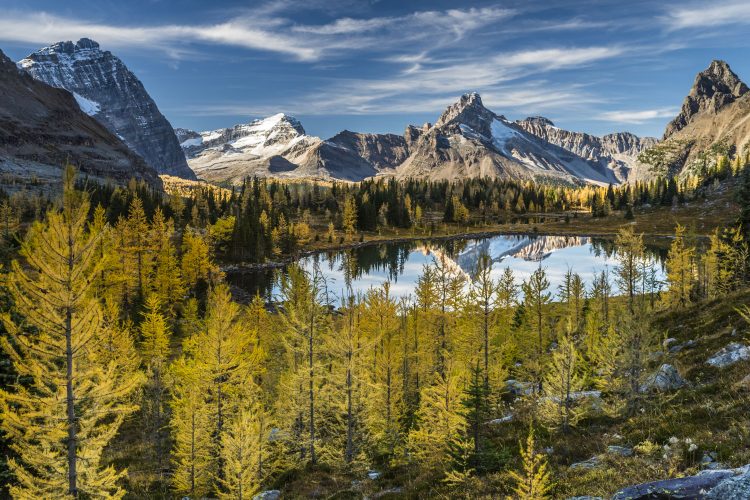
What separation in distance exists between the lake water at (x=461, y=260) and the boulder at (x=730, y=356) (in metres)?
52.3

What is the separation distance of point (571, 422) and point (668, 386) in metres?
5.36

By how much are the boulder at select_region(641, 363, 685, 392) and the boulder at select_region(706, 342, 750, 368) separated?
6.10ft

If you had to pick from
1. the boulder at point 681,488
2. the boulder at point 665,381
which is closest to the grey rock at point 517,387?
the boulder at point 665,381

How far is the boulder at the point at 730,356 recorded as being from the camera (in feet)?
68.4

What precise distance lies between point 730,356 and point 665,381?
11.4 ft

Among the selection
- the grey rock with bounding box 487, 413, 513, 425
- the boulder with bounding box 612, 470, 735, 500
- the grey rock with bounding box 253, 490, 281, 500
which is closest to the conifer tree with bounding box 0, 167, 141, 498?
the grey rock with bounding box 253, 490, 281, 500

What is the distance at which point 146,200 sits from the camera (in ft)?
407

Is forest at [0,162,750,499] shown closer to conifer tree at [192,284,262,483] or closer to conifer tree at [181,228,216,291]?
conifer tree at [192,284,262,483]

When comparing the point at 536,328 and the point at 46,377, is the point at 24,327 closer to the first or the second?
the point at 46,377

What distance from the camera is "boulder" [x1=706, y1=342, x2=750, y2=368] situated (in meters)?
20.8

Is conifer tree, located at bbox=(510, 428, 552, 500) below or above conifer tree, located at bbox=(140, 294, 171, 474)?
above

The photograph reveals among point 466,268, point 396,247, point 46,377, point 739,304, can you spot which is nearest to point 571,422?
point 739,304

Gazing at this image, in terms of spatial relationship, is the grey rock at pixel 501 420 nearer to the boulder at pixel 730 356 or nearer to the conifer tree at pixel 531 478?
the boulder at pixel 730 356

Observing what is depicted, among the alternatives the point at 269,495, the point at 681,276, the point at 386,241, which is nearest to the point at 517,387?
the point at 269,495
